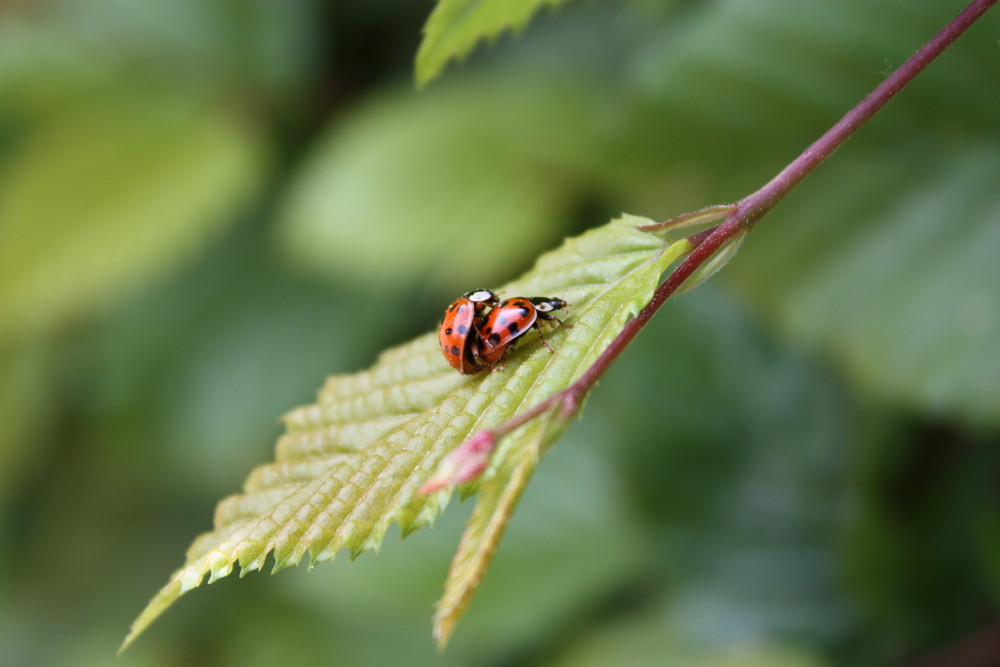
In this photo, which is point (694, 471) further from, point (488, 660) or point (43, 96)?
point (43, 96)

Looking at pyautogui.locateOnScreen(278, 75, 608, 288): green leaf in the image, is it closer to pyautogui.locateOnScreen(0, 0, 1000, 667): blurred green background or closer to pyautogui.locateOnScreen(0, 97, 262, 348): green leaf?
pyautogui.locateOnScreen(0, 0, 1000, 667): blurred green background

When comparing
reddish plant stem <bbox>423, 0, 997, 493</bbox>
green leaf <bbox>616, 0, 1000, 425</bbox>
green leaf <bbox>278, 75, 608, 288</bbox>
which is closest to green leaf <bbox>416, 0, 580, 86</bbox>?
reddish plant stem <bbox>423, 0, 997, 493</bbox>

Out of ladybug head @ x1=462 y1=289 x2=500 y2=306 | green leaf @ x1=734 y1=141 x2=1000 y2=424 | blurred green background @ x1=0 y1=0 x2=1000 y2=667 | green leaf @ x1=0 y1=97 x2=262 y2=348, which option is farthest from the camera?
green leaf @ x1=0 y1=97 x2=262 y2=348

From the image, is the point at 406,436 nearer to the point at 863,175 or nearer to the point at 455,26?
the point at 455,26

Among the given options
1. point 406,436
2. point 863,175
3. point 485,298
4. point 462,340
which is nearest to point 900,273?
point 863,175

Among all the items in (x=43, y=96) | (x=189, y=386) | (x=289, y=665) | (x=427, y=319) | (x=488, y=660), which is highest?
(x=43, y=96)

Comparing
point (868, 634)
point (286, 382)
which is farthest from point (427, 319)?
point (868, 634)
